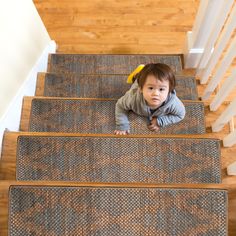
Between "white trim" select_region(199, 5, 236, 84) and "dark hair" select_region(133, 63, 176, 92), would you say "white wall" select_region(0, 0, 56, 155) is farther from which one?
"white trim" select_region(199, 5, 236, 84)

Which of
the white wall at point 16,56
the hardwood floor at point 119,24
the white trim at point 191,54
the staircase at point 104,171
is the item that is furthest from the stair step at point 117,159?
the hardwood floor at point 119,24

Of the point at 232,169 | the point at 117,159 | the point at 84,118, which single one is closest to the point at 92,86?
the point at 84,118

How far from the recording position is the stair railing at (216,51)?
1.38 m

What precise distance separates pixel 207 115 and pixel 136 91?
62cm

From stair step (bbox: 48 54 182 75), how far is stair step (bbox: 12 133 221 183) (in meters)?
1.02

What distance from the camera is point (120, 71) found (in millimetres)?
2221

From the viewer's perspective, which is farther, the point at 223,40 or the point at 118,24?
the point at 118,24

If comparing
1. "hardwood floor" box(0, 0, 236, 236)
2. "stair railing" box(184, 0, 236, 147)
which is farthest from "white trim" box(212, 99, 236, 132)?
"hardwood floor" box(0, 0, 236, 236)

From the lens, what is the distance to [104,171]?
4.17ft

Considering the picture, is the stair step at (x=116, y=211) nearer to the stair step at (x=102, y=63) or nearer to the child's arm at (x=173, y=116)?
the child's arm at (x=173, y=116)

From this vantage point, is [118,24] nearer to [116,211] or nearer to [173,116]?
[173,116]

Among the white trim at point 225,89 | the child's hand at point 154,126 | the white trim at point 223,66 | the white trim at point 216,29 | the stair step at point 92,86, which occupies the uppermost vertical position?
the white trim at point 216,29

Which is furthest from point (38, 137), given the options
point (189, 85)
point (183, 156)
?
point (189, 85)

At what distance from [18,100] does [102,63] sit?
799 millimetres
